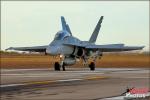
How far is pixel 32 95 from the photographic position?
1528 centimetres

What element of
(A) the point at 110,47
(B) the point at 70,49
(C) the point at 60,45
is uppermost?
(C) the point at 60,45

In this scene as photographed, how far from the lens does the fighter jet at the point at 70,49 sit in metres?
38.0

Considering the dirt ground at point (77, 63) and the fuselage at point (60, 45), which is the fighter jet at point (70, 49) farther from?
the dirt ground at point (77, 63)

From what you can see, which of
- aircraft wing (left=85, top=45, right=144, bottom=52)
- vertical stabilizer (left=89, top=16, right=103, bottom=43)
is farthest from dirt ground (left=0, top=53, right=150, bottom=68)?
aircraft wing (left=85, top=45, right=144, bottom=52)

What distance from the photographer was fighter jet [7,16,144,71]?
1495 inches

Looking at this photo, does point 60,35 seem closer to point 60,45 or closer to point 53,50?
point 60,45

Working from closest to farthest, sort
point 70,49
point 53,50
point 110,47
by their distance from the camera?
1. point 53,50
2. point 70,49
3. point 110,47

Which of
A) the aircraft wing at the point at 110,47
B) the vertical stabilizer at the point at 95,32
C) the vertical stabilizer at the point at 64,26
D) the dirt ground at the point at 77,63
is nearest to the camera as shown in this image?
the aircraft wing at the point at 110,47

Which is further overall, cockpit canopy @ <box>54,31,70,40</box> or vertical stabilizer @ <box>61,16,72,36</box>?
vertical stabilizer @ <box>61,16,72,36</box>

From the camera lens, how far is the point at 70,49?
130ft

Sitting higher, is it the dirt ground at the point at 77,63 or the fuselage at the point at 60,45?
the fuselage at the point at 60,45

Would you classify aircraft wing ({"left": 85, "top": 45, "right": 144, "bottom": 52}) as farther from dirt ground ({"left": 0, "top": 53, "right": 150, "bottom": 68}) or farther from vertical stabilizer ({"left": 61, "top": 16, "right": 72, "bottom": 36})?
vertical stabilizer ({"left": 61, "top": 16, "right": 72, "bottom": 36})

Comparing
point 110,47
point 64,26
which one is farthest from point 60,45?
point 64,26

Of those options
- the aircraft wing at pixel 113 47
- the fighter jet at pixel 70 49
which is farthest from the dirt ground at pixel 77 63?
the aircraft wing at pixel 113 47
